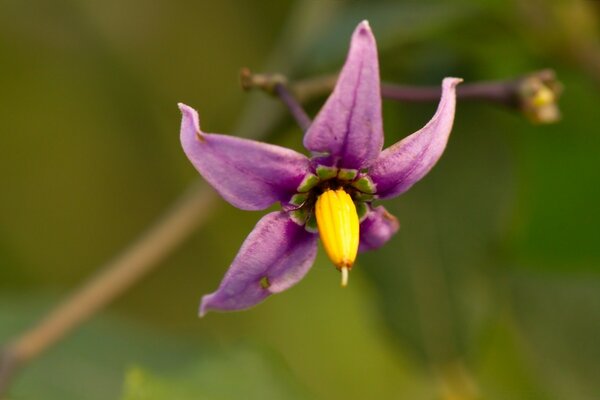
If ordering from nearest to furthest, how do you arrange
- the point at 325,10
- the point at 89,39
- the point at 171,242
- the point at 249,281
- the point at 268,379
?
the point at 249,281 → the point at 268,379 → the point at 171,242 → the point at 325,10 → the point at 89,39

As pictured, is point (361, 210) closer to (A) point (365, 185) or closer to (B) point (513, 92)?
(A) point (365, 185)

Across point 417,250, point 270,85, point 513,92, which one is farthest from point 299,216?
point 417,250

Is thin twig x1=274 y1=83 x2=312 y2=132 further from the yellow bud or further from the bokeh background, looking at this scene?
the bokeh background

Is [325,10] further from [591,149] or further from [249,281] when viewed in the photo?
[249,281]

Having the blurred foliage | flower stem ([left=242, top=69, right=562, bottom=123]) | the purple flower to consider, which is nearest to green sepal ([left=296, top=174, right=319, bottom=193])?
the purple flower

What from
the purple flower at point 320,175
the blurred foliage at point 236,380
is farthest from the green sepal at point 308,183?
the blurred foliage at point 236,380

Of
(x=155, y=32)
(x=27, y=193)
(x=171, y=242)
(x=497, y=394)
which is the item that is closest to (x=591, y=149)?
(x=497, y=394)
